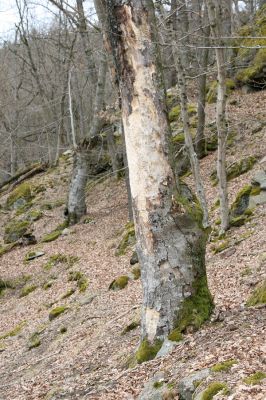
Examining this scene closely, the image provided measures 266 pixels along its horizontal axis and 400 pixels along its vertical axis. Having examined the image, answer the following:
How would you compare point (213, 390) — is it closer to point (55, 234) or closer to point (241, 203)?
point (241, 203)

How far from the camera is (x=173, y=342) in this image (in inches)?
203

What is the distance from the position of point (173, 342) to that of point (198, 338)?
281 millimetres

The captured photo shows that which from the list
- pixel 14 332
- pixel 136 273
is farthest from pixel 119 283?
pixel 14 332

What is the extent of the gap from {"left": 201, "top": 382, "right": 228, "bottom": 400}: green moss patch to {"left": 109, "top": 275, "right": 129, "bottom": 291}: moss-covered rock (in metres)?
6.73

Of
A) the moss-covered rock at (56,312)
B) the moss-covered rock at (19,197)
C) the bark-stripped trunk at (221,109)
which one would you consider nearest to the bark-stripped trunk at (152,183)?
the bark-stripped trunk at (221,109)

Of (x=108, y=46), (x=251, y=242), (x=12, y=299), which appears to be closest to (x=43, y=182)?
(x=12, y=299)

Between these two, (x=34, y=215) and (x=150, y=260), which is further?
(x=34, y=215)

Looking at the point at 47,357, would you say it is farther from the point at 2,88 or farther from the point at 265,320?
the point at 2,88

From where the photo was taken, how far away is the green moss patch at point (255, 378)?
3482 mm

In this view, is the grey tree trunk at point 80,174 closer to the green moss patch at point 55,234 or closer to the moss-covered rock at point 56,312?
the green moss patch at point 55,234

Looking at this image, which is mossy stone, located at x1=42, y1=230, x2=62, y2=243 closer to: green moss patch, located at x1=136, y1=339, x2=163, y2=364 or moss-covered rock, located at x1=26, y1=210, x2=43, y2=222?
moss-covered rock, located at x1=26, y1=210, x2=43, y2=222

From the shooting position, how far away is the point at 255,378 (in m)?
3.54

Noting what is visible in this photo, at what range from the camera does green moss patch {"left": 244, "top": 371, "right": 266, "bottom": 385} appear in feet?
11.4

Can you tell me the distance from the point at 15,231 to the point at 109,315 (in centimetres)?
1163
